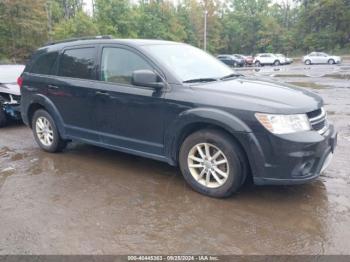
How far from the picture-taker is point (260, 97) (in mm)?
3992

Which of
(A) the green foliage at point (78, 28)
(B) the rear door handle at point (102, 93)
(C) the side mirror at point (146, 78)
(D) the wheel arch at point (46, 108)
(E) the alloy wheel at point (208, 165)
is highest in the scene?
(A) the green foliage at point (78, 28)

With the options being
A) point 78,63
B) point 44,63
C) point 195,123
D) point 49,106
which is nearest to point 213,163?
point 195,123

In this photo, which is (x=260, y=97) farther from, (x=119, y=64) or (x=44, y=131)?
(x=44, y=131)

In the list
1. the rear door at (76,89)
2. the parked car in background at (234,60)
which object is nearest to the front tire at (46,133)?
the rear door at (76,89)

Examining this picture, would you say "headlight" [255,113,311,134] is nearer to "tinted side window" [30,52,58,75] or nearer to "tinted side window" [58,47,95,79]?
"tinted side window" [58,47,95,79]

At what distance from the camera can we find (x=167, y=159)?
455cm

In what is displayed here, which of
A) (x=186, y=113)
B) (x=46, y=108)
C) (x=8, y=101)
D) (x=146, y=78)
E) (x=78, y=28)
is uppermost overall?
(x=78, y=28)

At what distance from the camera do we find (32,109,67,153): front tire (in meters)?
5.90

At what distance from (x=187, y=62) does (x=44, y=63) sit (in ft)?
8.19

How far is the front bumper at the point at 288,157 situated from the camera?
3725mm

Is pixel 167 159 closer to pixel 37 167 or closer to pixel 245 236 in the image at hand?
pixel 245 236

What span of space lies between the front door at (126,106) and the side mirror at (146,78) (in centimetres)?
10

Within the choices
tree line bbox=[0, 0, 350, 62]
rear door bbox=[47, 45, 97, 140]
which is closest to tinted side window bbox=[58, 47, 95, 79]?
rear door bbox=[47, 45, 97, 140]

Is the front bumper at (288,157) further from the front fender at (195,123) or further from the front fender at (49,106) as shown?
the front fender at (49,106)
